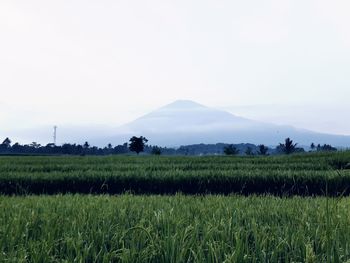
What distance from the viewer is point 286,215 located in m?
4.44

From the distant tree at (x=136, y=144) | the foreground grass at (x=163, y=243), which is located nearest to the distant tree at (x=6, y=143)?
the distant tree at (x=136, y=144)

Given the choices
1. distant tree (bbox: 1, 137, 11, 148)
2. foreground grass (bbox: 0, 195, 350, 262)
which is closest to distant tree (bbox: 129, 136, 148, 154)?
distant tree (bbox: 1, 137, 11, 148)

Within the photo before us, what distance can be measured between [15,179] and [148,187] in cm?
557

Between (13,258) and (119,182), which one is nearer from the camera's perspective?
(13,258)

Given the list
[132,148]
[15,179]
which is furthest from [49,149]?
[15,179]

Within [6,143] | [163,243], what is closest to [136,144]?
[6,143]

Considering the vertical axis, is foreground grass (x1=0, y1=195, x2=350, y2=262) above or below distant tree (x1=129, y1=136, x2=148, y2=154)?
below

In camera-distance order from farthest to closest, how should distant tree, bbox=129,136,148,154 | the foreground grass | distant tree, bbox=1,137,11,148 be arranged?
distant tree, bbox=1,137,11,148, distant tree, bbox=129,136,148,154, the foreground grass

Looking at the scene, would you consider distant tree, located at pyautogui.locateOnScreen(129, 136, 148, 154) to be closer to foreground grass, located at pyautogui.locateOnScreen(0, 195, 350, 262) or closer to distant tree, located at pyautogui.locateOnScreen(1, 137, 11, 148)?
distant tree, located at pyautogui.locateOnScreen(1, 137, 11, 148)

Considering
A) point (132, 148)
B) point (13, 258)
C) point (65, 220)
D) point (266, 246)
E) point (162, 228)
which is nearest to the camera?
point (13, 258)

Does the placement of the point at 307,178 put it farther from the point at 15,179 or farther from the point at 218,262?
the point at 218,262

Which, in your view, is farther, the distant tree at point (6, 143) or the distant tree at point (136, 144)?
the distant tree at point (6, 143)

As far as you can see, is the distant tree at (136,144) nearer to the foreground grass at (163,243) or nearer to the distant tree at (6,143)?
the distant tree at (6,143)

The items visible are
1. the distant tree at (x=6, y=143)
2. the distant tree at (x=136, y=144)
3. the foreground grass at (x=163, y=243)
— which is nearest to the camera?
the foreground grass at (x=163, y=243)
